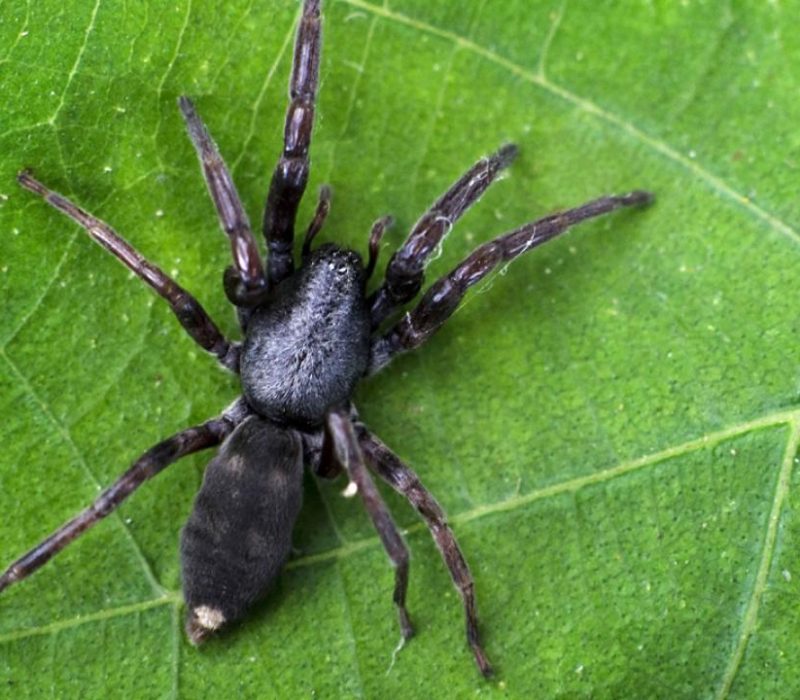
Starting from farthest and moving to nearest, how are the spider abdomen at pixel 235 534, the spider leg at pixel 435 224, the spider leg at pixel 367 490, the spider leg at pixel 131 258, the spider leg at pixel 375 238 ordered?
the spider leg at pixel 375 238 < the spider leg at pixel 435 224 < the spider leg at pixel 131 258 < the spider abdomen at pixel 235 534 < the spider leg at pixel 367 490

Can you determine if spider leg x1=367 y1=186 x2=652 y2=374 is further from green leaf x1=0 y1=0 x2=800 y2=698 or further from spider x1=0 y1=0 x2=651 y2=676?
green leaf x1=0 y1=0 x2=800 y2=698

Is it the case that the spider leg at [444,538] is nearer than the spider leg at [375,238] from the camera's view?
Yes

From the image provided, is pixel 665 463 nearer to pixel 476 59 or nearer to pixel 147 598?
pixel 476 59

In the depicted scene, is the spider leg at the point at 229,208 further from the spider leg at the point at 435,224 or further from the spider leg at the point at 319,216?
the spider leg at the point at 435,224

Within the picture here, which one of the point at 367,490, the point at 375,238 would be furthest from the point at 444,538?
the point at 375,238

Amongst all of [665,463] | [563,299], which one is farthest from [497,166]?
[665,463]

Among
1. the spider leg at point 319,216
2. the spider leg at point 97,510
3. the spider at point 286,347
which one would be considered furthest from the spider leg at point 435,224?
the spider leg at point 97,510
